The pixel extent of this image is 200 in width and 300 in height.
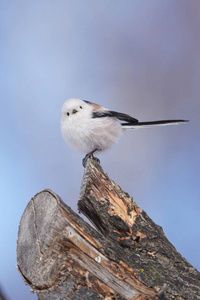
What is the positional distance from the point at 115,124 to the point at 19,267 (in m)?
1.12

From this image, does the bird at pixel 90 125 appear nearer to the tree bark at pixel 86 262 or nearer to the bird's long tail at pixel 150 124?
the bird's long tail at pixel 150 124

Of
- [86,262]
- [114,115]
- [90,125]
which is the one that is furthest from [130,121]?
[86,262]

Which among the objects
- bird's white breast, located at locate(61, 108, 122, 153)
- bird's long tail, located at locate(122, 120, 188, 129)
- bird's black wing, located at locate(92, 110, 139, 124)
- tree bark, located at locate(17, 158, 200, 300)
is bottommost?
tree bark, located at locate(17, 158, 200, 300)

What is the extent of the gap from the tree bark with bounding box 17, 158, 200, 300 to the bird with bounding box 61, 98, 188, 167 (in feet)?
2.18

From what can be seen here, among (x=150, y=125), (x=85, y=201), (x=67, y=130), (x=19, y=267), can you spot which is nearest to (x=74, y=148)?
(x=67, y=130)

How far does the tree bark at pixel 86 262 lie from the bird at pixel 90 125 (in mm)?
664

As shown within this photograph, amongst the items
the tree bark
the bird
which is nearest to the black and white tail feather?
the bird

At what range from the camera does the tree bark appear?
3.48 ft

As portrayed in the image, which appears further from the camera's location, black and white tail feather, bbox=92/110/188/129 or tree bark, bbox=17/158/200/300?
black and white tail feather, bbox=92/110/188/129

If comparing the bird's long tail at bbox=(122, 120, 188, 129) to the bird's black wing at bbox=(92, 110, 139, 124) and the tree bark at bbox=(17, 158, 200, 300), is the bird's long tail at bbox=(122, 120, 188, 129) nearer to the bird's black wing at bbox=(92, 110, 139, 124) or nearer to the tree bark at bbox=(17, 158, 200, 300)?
the bird's black wing at bbox=(92, 110, 139, 124)

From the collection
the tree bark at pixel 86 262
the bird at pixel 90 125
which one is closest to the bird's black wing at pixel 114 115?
the bird at pixel 90 125

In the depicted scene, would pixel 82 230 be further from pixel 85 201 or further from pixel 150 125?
pixel 150 125

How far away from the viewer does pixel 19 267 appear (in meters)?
1.18

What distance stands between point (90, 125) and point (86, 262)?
1.01m
